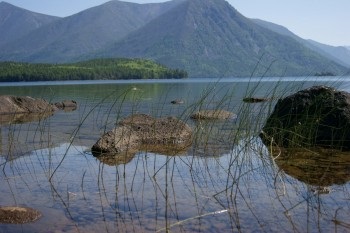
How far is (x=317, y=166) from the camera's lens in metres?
9.10

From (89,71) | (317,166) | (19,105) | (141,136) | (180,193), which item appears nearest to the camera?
(180,193)

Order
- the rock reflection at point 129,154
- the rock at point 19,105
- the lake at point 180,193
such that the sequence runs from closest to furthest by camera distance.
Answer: the lake at point 180,193, the rock reflection at point 129,154, the rock at point 19,105

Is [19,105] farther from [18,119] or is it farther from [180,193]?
[180,193]

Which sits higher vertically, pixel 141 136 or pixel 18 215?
pixel 18 215

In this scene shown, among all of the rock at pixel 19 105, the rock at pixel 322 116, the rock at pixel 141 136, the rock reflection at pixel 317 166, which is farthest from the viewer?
the rock at pixel 19 105

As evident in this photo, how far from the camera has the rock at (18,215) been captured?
19.1 feet

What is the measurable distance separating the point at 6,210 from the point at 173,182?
2.88 metres

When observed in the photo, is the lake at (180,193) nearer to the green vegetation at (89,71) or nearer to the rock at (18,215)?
the rock at (18,215)

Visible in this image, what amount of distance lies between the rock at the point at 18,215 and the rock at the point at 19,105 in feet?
66.0

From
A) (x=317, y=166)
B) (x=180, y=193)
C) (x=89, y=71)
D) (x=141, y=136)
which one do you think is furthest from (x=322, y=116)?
(x=89, y=71)

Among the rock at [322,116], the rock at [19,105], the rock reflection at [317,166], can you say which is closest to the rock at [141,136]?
the rock at [322,116]

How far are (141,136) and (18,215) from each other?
22.3 ft

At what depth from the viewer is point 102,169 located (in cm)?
893

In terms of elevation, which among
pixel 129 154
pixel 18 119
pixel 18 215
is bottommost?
pixel 18 119
